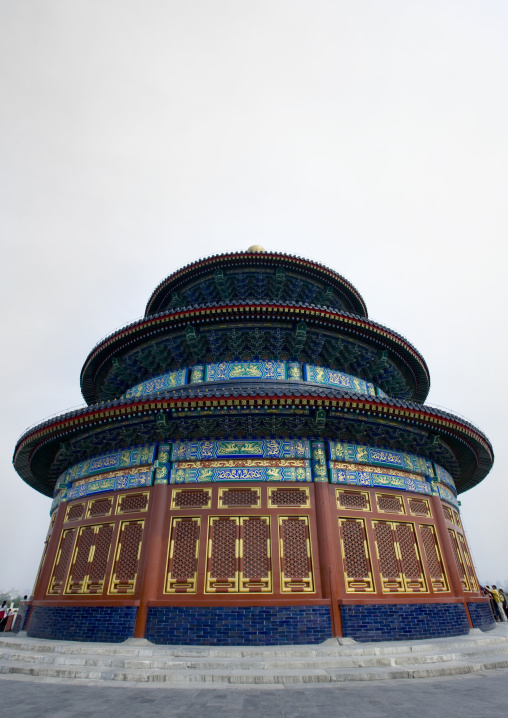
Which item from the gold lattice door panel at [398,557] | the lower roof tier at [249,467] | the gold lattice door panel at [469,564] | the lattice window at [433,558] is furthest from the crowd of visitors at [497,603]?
the gold lattice door panel at [398,557]

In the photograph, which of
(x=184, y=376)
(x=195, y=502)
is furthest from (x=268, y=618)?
(x=184, y=376)

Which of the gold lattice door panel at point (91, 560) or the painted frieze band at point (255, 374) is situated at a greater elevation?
the painted frieze band at point (255, 374)

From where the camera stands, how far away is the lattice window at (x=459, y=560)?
42.3 ft

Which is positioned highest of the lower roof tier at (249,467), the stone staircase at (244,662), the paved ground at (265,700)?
the lower roof tier at (249,467)

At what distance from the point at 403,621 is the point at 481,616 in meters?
3.71

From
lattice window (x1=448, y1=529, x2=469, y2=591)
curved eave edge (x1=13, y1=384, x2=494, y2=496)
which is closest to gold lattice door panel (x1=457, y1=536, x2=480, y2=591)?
lattice window (x1=448, y1=529, x2=469, y2=591)

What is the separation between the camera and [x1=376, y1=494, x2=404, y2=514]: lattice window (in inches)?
475

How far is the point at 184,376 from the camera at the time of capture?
15.8 meters

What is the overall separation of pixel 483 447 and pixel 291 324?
787cm

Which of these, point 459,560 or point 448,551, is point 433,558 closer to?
point 448,551

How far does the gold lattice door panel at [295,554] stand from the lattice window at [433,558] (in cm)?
383

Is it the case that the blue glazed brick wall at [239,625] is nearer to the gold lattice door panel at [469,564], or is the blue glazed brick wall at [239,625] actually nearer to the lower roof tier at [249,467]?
the lower roof tier at [249,467]

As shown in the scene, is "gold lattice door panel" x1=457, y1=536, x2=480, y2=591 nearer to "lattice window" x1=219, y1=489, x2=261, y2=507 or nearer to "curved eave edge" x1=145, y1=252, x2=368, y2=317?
"lattice window" x1=219, y1=489, x2=261, y2=507

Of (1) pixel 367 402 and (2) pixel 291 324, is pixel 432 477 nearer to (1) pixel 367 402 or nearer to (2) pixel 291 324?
(1) pixel 367 402
